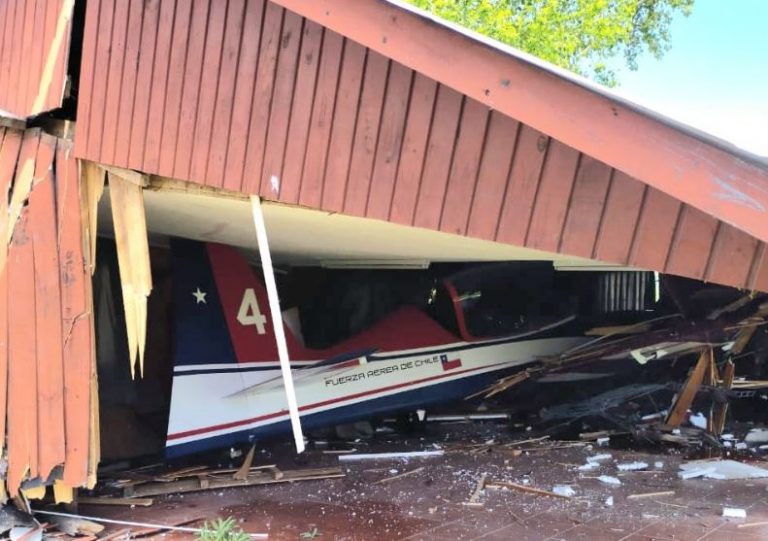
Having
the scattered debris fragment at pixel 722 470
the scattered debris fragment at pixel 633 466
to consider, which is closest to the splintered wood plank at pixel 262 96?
the scattered debris fragment at pixel 633 466

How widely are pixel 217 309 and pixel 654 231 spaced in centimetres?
532

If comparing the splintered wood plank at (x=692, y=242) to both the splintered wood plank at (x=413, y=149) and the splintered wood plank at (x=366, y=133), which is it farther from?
the splintered wood plank at (x=366, y=133)

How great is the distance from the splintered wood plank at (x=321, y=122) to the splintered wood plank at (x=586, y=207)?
136cm

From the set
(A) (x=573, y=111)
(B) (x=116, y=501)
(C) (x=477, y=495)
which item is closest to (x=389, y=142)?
(A) (x=573, y=111)

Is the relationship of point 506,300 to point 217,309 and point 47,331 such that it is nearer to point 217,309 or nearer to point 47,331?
point 217,309

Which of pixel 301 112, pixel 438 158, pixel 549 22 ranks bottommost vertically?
pixel 438 158

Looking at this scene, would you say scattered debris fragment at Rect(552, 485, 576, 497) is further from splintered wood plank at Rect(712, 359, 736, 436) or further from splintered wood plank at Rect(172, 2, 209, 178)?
splintered wood plank at Rect(172, 2, 209, 178)

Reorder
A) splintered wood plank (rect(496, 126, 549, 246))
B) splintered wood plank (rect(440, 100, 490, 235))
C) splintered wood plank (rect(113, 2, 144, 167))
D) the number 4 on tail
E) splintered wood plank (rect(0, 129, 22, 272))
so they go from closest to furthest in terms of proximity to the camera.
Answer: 1. splintered wood plank (rect(496, 126, 549, 246))
2. splintered wood plank (rect(440, 100, 490, 235))
3. splintered wood plank (rect(113, 2, 144, 167))
4. splintered wood plank (rect(0, 129, 22, 272))
5. the number 4 on tail

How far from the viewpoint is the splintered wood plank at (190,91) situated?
4.08 metres

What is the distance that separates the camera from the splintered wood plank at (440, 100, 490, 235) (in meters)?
3.22

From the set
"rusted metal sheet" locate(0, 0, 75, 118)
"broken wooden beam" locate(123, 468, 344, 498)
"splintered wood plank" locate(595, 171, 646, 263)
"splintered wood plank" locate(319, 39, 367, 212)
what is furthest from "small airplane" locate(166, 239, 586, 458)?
"splintered wood plank" locate(595, 171, 646, 263)

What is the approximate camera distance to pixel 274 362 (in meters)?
7.48

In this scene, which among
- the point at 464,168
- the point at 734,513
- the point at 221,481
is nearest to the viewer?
the point at 464,168

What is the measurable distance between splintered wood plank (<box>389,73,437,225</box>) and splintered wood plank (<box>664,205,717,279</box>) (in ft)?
4.07
